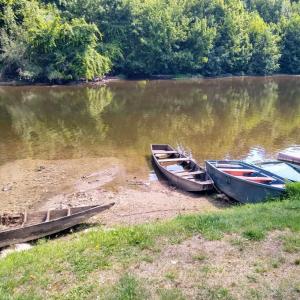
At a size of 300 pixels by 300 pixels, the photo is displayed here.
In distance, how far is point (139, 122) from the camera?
28828mm

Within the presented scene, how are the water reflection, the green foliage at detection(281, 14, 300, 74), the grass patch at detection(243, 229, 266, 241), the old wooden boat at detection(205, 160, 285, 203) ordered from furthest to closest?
the green foliage at detection(281, 14, 300, 74)
the water reflection
the old wooden boat at detection(205, 160, 285, 203)
the grass patch at detection(243, 229, 266, 241)

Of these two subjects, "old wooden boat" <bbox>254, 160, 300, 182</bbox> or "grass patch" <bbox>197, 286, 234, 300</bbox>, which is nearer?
"grass patch" <bbox>197, 286, 234, 300</bbox>

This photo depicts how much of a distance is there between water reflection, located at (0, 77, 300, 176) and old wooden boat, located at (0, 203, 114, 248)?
700 centimetres

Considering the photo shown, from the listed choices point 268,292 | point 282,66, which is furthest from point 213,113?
point 282,66

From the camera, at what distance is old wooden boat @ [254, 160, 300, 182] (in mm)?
14273

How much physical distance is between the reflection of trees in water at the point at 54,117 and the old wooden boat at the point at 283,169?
1026 cm

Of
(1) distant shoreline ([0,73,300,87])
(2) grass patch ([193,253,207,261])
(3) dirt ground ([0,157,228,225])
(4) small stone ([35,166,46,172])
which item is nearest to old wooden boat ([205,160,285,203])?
(3) dirt ground ([0,157,228,225])

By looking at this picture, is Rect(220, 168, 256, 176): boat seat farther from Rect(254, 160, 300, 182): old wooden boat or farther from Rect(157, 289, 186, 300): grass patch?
Rect(157, 289, 186, 300): grass patch

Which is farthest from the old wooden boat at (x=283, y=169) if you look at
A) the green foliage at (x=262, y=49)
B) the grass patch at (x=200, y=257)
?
the green foliage at (x=262, y=49)

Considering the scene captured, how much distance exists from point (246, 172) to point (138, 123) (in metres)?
14.4

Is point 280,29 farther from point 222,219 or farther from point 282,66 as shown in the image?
point 222,219

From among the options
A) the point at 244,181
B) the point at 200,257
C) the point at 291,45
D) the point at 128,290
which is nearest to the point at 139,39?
the point at 291,45

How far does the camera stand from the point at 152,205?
46.6 ft

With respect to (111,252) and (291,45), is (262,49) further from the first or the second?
(111,252)
